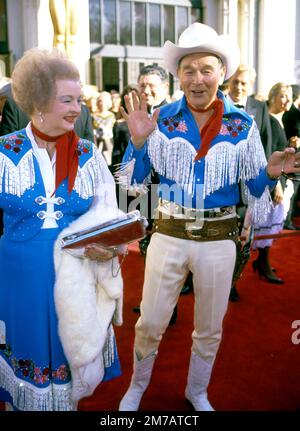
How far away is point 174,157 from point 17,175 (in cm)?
69

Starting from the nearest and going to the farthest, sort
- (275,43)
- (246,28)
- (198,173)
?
(198,173), (275,43), (246,28)

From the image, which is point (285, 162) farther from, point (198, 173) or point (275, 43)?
point (275, 43)

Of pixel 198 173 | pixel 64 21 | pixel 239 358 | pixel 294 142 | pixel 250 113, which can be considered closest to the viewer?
pixel 198 173

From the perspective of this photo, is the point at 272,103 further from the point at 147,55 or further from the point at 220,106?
the point at 147,55

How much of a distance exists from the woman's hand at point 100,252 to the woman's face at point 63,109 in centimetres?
44

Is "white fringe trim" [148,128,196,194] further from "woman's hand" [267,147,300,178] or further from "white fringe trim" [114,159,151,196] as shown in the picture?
"woman's hand" [267,147,300,178]

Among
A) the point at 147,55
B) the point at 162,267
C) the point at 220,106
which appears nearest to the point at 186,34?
the point at 220,106

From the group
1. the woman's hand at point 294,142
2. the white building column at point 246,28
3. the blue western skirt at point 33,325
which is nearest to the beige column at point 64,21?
the blue western skirt at point 33,325

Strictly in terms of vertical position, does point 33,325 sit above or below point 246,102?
below

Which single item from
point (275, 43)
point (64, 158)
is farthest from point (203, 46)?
point (275, 43)

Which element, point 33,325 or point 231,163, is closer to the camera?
point 33,325

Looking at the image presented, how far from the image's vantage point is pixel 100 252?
1751mm

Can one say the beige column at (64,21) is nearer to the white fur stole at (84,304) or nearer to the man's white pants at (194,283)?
the man's white pants at (194,283)

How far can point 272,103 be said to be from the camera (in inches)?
183
